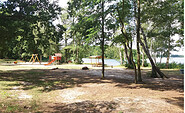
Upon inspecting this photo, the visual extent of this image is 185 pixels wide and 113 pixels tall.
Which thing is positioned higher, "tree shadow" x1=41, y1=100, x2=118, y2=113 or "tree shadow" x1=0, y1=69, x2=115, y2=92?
"tree shadow" x1=0, y1=69, x2=115, y2=92

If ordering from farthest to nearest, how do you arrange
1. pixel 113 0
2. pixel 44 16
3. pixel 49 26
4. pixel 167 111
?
pixel 49 26 < pixel 44 16 < pixel 113 0 < pixel 167 111

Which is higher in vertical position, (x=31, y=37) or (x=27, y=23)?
(x=27, y=23)

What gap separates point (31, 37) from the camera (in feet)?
42.4

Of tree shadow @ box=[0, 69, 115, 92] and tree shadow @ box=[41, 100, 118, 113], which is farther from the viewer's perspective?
tree shadow @ box=[0, 69, 115, 92]

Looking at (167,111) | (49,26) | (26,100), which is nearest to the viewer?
(167,111)

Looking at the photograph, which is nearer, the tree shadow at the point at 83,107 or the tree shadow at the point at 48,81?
the tree shadow at the point at 83,107

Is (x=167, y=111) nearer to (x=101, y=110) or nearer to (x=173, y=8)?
(x=101, y=110)

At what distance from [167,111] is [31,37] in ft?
38.7

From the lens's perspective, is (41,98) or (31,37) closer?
(41,98)

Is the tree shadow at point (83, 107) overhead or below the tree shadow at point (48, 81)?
below

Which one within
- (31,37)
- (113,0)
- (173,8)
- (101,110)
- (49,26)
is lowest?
(101,110)

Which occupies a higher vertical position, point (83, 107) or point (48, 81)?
point (48, 81)

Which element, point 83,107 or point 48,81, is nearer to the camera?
point 83,107

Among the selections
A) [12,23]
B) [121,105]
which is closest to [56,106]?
[121,105]
